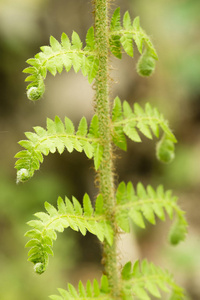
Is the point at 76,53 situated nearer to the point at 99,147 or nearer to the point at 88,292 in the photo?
the point at 99,147

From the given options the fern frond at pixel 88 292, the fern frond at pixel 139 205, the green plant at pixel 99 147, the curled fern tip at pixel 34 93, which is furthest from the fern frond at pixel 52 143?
the fern frond at pixel 88 292

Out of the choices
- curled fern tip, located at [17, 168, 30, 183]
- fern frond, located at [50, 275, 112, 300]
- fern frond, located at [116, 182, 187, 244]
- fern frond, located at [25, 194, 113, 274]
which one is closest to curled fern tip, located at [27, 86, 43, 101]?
curled fern tip, located at [17, 168, 30, 183]

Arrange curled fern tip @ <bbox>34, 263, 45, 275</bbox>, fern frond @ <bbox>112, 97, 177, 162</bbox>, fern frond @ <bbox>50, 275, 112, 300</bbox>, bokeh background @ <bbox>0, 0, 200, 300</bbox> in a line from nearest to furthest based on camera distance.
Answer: curled fern tip @ <bbox>34, 263, 45, 275</bbox>, fern frond @ <bbox>50, 275, 112, 300</bbox>, fern frond @ <bbox>112, 97, 177, 162</bbox>, bokeh background @ <bbox>0, 0, 200, 300</bbox>

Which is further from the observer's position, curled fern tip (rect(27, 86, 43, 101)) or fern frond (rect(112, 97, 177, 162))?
fern frond (rect(112, 97, 177, 162))

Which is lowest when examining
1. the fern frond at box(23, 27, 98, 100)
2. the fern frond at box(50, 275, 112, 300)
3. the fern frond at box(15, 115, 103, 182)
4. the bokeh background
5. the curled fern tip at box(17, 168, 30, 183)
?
the fern frond at box(50, 275, 112, 300)

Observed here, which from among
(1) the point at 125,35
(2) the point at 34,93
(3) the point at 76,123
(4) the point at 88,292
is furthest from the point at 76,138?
(3) the point at 76,123

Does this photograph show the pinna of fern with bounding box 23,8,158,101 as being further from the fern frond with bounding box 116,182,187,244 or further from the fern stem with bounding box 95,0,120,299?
the fern frond with bounding box 116,182,187,244

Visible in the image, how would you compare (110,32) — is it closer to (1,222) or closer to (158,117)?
(158,117)

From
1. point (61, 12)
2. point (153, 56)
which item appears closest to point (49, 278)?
point (153, 56)
